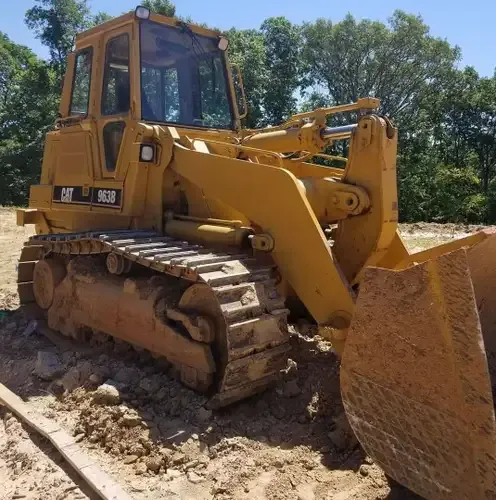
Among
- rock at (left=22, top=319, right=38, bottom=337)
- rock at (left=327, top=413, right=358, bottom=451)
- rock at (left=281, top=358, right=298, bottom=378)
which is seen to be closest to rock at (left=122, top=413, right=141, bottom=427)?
rock at (left=281, top=358, right=298, bottom=378)

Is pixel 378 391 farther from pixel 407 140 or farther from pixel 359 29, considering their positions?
pixel 359 29

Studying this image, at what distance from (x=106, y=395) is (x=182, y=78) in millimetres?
3218

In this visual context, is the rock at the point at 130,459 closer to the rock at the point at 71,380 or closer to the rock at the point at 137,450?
the rock at the point at 137,450

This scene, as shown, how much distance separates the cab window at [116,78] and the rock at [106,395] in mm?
2593

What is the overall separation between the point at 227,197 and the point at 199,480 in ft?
7.15

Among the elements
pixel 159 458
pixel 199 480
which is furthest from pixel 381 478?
pixel 159 458

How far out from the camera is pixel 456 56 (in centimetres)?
2606

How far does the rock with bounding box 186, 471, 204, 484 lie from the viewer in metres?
3.22

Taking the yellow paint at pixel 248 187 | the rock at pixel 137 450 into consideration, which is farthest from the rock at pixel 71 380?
the yellow paint at pixel 248 187

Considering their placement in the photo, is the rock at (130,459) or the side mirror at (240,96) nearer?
the rock at (130,459)

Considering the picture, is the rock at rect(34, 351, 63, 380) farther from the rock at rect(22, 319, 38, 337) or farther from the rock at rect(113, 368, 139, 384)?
the rock at rect(22, 319, 38, 337)

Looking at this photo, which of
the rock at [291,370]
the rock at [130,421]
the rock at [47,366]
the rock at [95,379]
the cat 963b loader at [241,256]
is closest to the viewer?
the cat 963b loader at [241,256]

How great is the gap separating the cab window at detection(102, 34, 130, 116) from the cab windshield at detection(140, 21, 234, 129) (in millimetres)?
191

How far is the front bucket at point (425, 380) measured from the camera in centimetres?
220
